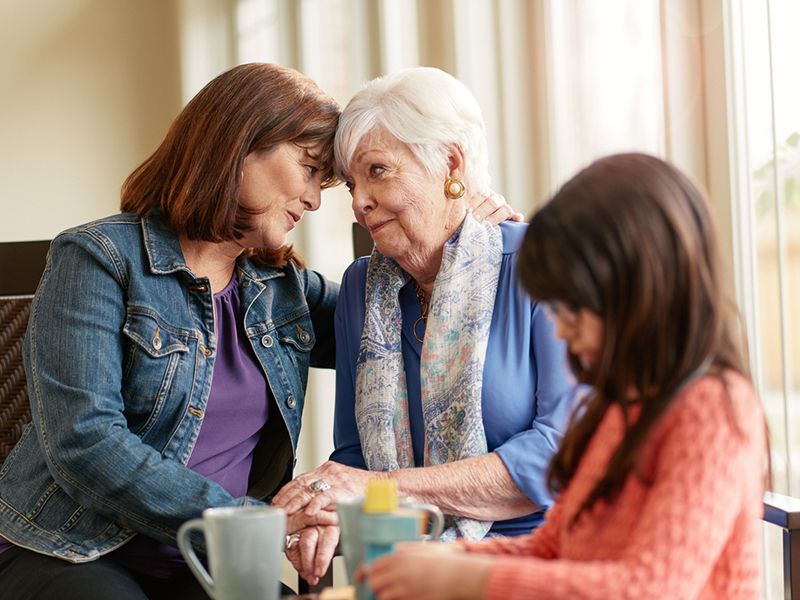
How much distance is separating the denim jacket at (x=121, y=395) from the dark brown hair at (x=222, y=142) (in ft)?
0.21

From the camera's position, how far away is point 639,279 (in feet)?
2.17

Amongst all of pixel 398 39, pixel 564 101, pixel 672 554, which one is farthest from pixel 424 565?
pixel 398 39

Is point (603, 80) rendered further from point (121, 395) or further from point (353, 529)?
point (353, 529)

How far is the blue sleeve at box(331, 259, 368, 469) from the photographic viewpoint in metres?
1.60

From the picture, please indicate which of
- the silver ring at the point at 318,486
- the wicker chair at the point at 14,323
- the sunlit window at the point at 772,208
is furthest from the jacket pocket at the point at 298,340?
the sunlit window at the point at 772,208

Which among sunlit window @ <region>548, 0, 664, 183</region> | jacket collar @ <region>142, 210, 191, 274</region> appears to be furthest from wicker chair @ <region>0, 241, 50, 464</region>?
sunlit window @ <region>548, 0, 664, 183</region>

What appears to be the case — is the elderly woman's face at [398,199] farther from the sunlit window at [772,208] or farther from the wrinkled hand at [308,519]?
the sunlit window at [772,208]

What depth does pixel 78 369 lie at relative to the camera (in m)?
1.27

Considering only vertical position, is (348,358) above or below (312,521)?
above

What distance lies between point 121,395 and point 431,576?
0.88 m

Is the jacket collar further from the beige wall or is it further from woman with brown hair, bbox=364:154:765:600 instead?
the beige wall

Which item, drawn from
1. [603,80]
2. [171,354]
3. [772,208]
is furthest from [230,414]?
[603,80]

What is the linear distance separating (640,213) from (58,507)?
1.07m

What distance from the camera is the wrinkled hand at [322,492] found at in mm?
1236
